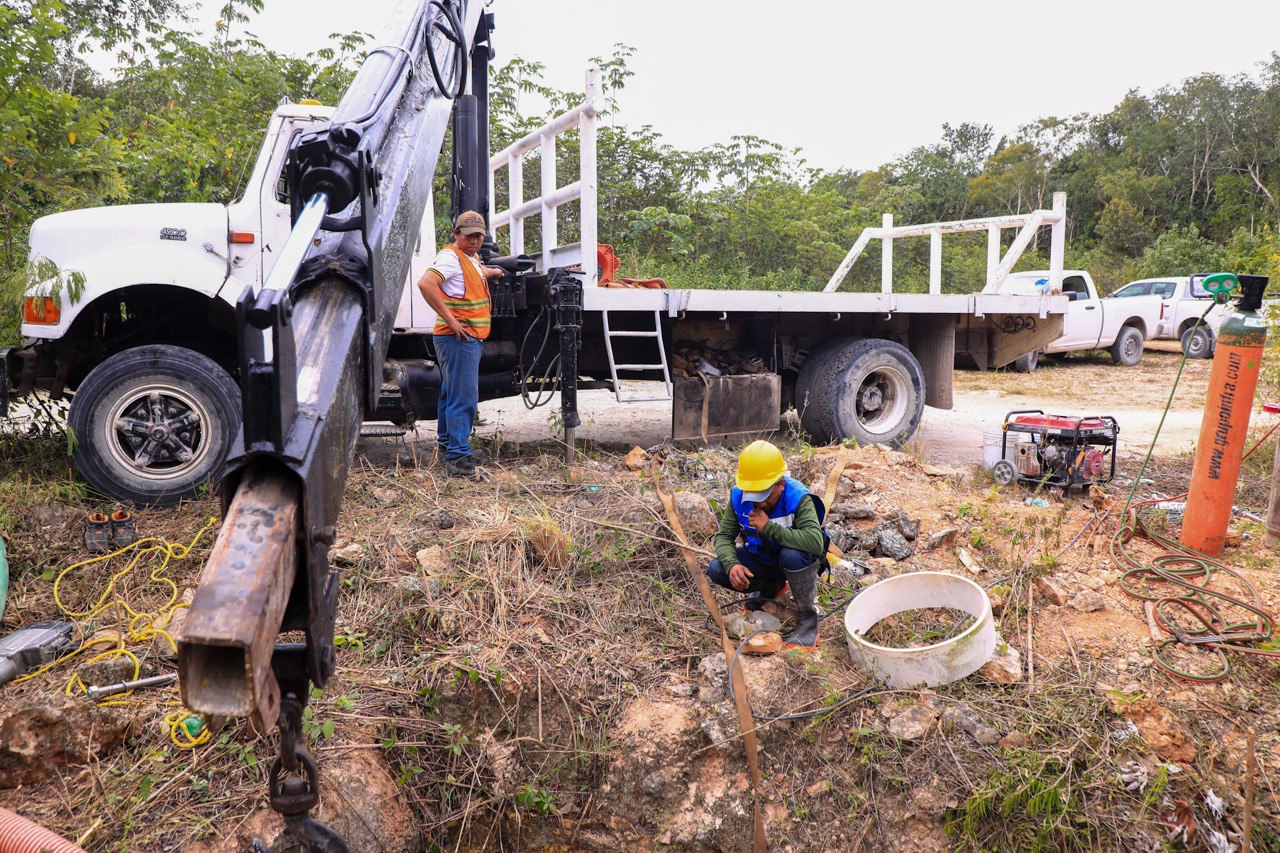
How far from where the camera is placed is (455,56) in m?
3.65

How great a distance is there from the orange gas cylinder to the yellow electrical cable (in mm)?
4480

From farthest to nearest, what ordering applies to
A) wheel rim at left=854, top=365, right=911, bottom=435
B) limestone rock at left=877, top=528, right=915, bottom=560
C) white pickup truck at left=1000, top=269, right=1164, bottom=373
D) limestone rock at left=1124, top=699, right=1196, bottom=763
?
1. white pickup truck at left=1000, top=269, right=1164, bottom=373
2. wheel rim at left=854, top=365, right=911, bottom=435
3. limestone rock at left=877, top=528, right=915, bottom=560
4. limestone rock at left=1124, top=699, right=1196, bottom=763

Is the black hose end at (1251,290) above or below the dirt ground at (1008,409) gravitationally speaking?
above

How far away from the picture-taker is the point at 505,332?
21.1 ft

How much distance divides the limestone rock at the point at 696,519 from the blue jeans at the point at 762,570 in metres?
0.47

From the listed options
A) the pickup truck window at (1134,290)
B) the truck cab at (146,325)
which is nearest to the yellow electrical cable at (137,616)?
the truck cab at (146,325)

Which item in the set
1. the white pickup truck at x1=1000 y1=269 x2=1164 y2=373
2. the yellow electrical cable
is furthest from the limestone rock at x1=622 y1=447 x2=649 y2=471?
the white pickup truck at x1=1000 y1=269 x2=1164 y2=373

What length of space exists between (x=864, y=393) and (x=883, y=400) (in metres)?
0.30

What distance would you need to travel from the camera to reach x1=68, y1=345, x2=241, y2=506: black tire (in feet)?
15.4

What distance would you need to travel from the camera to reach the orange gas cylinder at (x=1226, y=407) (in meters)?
4.06

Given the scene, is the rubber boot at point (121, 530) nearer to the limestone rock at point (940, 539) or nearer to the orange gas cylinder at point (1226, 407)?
the limestone rock at point (940, 539)

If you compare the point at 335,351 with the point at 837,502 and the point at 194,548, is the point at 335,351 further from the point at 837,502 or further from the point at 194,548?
the point at 837,502

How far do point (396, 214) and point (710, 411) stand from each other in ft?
14.7

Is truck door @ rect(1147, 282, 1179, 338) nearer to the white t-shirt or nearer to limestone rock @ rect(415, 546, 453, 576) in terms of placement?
the white t-shirt
